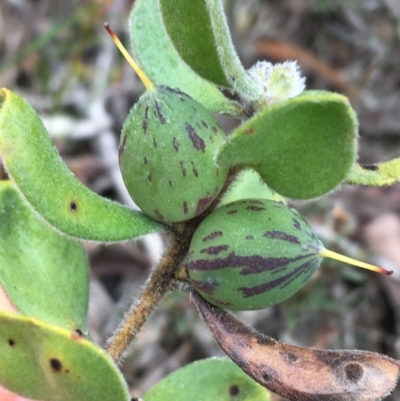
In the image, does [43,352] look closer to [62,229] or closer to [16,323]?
[16,323]

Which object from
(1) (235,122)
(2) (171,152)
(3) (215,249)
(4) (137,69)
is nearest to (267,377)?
(3) (215,249)

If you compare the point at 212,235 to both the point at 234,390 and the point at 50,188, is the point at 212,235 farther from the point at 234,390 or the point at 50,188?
the point at 234,390

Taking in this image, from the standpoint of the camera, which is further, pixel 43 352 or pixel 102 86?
pixel 102 86

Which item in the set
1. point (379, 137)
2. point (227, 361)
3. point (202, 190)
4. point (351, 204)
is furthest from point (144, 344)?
point (379, 137)

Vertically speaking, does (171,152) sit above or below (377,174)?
below

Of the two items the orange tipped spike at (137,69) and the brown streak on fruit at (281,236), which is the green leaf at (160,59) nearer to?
the orange tipped spike at (137,69)

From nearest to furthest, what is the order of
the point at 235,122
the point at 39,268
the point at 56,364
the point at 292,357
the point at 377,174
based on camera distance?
the point at 56,364, the point at 292,357, the point at 377,174, the point at 39,268, the point at 235,122
